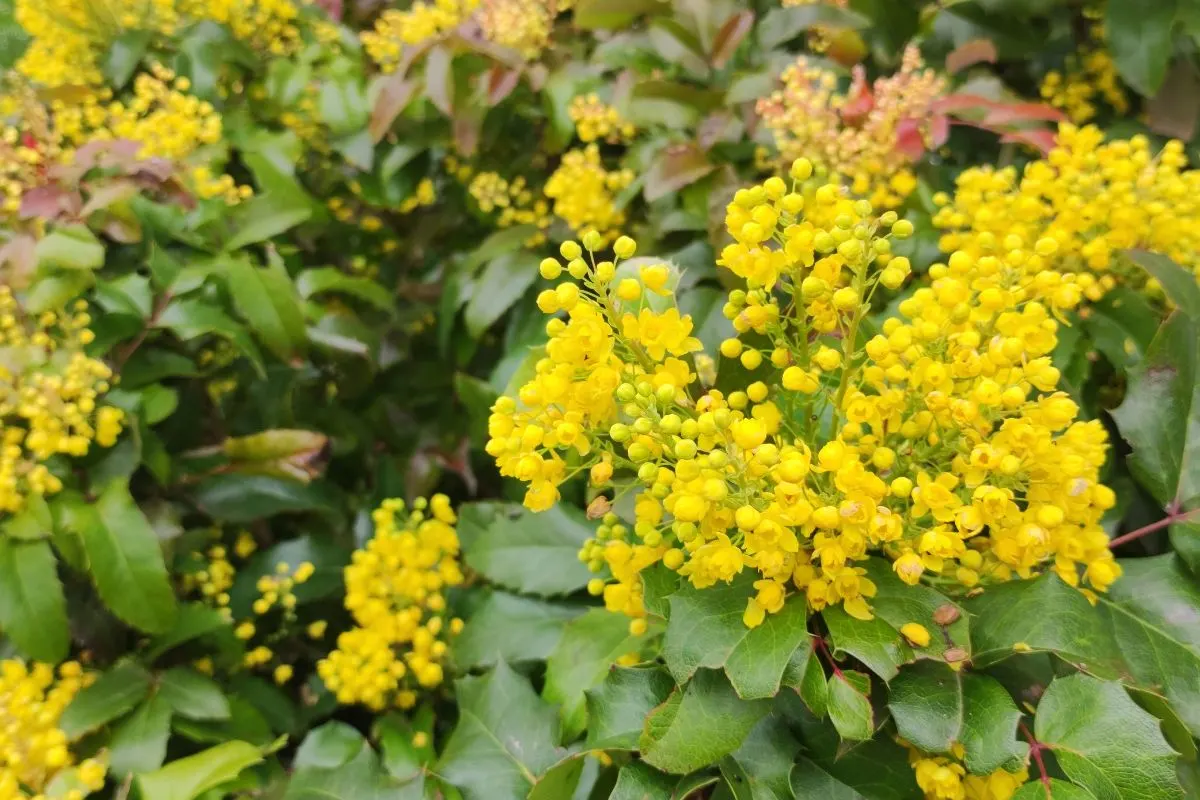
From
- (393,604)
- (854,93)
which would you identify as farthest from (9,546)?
(854,93)

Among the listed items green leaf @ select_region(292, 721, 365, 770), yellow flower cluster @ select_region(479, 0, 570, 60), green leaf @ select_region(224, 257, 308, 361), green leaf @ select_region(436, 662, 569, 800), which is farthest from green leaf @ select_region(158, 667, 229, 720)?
yellow flower cluster @ select_region(479, 0, 570, 60)

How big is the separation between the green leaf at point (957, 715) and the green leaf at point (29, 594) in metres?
0.94

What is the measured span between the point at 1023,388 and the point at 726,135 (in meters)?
0.68

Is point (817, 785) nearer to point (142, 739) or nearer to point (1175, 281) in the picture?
point (1175, 281)

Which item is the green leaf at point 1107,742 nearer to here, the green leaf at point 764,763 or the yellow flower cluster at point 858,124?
the green leaf at point 764,763

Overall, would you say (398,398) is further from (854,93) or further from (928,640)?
(928,640)

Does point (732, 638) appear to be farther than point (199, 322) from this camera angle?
No

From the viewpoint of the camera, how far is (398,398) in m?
1.53

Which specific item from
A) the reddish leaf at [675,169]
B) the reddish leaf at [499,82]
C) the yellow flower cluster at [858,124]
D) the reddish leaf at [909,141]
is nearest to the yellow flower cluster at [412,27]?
the reddish leaf at [499,82]

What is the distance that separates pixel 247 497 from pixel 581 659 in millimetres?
613

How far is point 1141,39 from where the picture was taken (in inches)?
42.9

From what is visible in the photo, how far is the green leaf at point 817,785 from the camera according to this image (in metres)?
0.62

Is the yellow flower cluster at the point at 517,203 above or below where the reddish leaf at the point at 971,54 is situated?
below

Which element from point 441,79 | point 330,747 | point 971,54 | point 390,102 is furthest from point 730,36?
point 330,747
